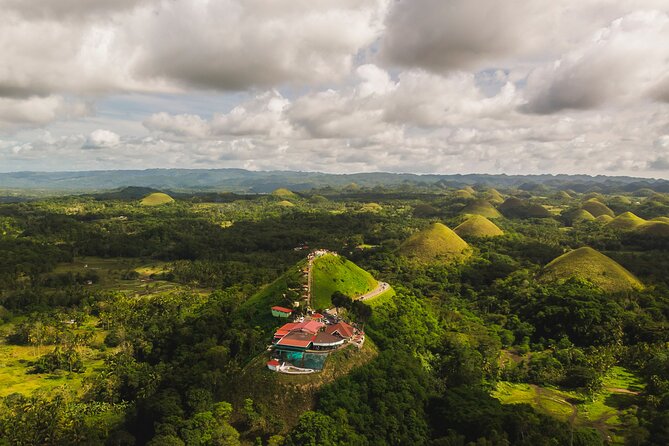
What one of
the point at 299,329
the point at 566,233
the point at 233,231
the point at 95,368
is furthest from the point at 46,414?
the point at 566,233

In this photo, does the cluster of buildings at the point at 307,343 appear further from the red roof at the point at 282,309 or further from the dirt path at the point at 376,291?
the dirt path at the point at 376,291

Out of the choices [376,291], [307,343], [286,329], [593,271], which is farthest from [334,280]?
[593,271]

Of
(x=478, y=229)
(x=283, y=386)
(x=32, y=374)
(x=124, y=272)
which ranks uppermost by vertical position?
(x=478, y=229)

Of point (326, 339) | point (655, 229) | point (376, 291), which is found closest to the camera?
point (326, 339)

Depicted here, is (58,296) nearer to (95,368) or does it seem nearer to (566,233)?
(95,368)

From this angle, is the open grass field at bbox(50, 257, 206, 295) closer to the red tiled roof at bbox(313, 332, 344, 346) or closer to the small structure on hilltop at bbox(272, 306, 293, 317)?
the small structure on hilltop at bbox(272, 306, 293, 317)

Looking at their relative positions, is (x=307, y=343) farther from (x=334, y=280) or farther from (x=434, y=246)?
(x=434, y=246)

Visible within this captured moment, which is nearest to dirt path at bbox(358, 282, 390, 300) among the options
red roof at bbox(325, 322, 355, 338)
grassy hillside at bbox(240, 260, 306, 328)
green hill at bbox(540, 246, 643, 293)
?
grassy hillside at bbox(240, 260, 306, 328)
